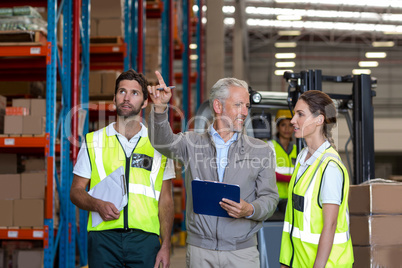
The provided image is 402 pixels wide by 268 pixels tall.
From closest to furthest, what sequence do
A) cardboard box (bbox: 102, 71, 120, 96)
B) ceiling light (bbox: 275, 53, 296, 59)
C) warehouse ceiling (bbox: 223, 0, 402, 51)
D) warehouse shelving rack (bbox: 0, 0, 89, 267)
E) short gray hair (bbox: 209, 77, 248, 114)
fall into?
short gray hair (bbox: 209, 77, 248, 114)
warehouse shelving rack (bbox: 0, 0, 89, 267)
cardboard box (bbox: 102, 71, 120, 96)
warehouse ceiling (bbox: 223, 0, 402, 51)
ceiling light (bbox: 275, 53, 296, 59)

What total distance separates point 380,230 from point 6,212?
11.8 feet

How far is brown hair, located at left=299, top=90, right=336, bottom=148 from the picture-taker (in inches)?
117

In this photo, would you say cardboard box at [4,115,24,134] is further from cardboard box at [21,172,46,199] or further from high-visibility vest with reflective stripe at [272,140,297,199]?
high-visibility vest with reflective stripe at [272,140,297,199]

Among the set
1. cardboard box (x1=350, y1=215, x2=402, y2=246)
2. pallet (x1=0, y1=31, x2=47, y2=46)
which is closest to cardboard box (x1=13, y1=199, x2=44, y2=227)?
pallet (x1=0, y1=31, x2=47, y2=46)

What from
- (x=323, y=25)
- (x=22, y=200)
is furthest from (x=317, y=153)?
(x=323, y=25)

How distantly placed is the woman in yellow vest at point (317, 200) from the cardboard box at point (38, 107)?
10.2 ft

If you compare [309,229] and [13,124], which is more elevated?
[13,124]

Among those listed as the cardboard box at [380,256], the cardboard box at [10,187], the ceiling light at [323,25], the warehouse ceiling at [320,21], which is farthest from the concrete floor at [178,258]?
the ceiling light at [323,25]

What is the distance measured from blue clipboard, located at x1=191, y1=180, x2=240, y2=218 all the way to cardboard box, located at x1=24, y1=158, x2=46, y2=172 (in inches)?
138

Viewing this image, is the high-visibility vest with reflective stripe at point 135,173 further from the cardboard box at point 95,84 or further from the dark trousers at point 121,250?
the cardboard box at point 95,84

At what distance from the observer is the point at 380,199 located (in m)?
3.76

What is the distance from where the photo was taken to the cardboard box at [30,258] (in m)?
5.64

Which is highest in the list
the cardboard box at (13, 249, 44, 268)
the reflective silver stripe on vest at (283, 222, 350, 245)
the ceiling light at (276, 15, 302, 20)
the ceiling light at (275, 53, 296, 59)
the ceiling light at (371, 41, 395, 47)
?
the ceiling light at (276, 15, 302, 20)

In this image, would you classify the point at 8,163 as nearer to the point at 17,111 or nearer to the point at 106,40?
the point at 17,111
